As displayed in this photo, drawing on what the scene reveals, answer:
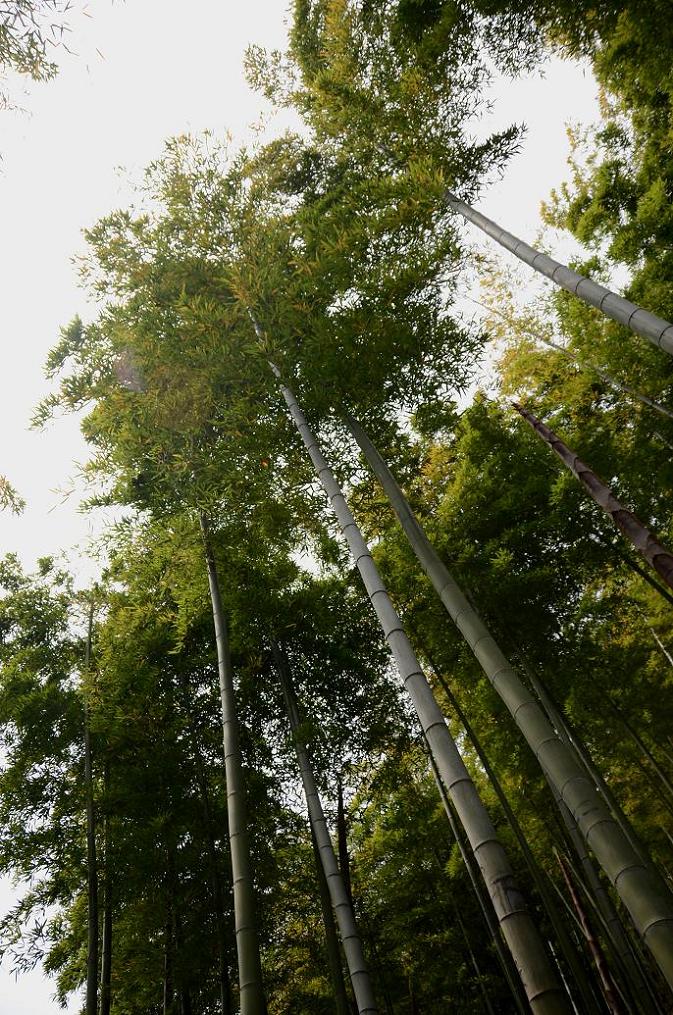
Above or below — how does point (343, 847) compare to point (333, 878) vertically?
above

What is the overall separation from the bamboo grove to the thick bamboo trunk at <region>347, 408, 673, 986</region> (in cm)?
64

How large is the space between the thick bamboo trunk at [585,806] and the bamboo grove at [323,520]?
2.10 ft

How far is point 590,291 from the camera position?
3.10m

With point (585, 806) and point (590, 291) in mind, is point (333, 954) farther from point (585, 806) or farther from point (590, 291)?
point (590, 291)

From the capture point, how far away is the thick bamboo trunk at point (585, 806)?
157 centimetres

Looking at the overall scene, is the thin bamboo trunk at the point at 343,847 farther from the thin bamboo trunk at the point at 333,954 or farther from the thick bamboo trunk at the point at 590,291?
the thick bamboo trunk at the point at 590,291

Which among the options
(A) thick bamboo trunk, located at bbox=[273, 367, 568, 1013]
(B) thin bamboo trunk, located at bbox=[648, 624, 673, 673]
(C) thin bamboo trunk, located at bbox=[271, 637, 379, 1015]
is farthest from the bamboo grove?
(A) thick bamboo trunk, located at bbox=[273, 367, 568, 1013]

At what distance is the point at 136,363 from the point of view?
4469 mm

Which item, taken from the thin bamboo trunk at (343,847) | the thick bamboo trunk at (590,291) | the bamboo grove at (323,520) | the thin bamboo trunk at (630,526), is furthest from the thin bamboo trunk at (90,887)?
the thick bamboo trunk at (590,291)

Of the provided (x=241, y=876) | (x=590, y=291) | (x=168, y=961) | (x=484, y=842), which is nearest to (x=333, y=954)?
(x=168, y=961)

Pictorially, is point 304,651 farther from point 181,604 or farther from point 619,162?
point 619,162

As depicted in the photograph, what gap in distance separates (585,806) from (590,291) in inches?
99.1

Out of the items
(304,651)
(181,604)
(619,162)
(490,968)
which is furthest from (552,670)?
(619,162)

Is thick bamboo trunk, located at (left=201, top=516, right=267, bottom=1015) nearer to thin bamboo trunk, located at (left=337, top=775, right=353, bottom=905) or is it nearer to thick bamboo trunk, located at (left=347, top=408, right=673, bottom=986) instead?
thin bamboo trunk, located at (left=337, top=775, right=353, bottom=905)
